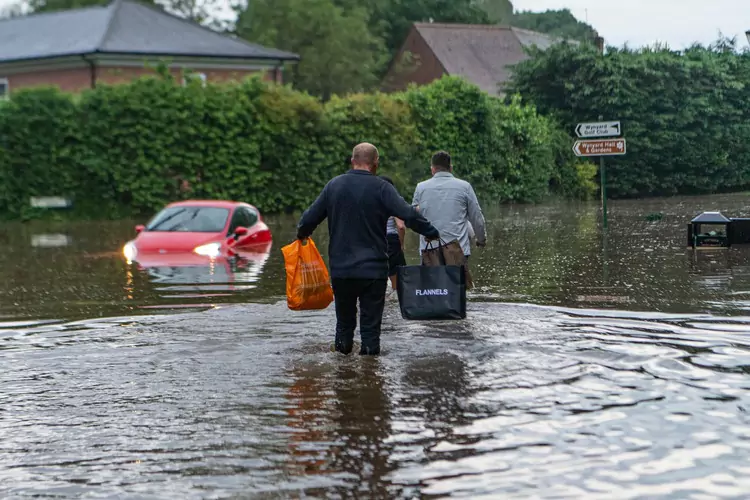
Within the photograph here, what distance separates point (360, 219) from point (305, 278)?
3.63ft

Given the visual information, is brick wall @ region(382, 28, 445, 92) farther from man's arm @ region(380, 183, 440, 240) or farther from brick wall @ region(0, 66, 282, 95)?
man's arm @ region(380, 183, 440, 240)

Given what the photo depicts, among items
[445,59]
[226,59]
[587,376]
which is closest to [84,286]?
[587,376]

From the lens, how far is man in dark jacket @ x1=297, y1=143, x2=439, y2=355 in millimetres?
9195

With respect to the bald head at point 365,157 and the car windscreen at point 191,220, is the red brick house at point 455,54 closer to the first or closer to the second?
the car windscreen at point 191,220

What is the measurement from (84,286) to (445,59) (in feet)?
168

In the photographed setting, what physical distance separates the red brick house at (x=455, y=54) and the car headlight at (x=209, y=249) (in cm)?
4576

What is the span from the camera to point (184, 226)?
67.8 feet

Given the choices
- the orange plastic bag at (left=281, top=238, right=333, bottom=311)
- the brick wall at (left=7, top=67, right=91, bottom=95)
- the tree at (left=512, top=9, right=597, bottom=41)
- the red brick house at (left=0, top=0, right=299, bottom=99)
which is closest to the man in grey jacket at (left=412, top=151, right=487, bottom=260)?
the orange plastic bag at (left=281, top=238, right=333, bottom=311)

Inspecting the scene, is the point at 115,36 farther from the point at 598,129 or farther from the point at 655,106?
the point at 598,129

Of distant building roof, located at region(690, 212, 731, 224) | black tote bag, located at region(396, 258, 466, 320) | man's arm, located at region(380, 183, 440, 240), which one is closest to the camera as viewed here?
man's arm, located at region(380, 183, 440, 240)

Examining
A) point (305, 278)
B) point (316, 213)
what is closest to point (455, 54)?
point (305, 278)

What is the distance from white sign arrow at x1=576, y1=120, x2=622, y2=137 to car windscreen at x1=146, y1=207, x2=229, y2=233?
7204mm

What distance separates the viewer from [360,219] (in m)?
9.21

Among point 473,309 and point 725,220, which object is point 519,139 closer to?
point 725,220
